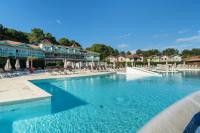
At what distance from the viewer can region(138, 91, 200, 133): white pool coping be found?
3159 millimetres

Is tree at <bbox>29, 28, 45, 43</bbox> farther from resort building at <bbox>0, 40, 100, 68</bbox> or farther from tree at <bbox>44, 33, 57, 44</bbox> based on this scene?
resort building at <bbox>0, 40, 100, 68</bbox>

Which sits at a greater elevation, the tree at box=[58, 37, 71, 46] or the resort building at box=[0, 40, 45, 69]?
the tree at box=[58, 37, 71, 46]

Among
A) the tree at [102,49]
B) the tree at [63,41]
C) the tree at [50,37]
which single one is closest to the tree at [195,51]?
the tree at [102,49]

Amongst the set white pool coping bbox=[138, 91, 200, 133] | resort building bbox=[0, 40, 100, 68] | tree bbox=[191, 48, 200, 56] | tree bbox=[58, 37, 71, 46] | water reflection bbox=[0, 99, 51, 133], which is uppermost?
tree bbox=[58, 37, 71, 46]

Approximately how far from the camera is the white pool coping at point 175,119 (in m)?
3.16

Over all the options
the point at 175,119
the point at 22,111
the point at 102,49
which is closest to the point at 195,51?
the point at 102,49

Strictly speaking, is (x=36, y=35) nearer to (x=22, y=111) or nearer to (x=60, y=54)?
(x=60, y=54)

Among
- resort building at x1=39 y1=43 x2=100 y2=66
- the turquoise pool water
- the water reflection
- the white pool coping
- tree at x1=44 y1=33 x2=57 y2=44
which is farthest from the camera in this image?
tree at x1=44 y1=33 x2=57 y2=44

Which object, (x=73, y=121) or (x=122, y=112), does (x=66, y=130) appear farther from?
(x=122, y=112)

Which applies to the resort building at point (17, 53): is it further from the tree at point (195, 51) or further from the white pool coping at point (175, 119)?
the tree at point (195, 51)

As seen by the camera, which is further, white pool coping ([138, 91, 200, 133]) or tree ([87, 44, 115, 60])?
tree ([87, 44, 115, 60])

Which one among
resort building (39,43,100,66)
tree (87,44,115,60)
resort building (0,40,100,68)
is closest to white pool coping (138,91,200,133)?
resort building (0,40,100,68)

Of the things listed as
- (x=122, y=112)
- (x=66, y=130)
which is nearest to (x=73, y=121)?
(x=66, y=130)

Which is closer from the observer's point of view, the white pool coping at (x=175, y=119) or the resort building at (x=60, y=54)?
the white pool coping at (x=175, y=119)
